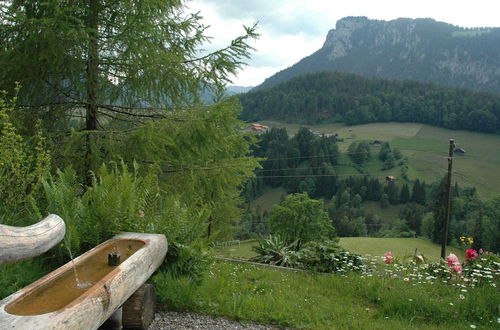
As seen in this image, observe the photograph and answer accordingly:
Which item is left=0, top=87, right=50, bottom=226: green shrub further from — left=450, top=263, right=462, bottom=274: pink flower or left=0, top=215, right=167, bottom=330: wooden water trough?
left=450, top=263, right=462, bottom=274: pink flower

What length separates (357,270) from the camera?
6754 millimetres

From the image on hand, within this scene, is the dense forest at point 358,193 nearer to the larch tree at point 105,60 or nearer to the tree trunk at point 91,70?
the larch tree at point 105,60

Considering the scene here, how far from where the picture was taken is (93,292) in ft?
8.67

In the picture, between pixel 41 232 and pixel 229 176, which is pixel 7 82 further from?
pixel 41 232

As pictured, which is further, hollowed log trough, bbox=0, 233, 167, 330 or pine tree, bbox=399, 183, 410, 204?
pine tree, bbox=399, 183, 410, 204

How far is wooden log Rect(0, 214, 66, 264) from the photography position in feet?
7.12

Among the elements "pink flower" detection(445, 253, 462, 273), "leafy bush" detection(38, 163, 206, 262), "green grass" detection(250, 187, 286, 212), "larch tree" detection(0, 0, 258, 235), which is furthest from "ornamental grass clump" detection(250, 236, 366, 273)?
"green grass" detection(250, 187, 286, 212)

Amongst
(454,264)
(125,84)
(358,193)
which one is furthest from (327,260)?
(358,193)

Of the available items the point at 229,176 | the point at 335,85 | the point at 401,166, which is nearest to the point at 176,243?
the point at 229,176

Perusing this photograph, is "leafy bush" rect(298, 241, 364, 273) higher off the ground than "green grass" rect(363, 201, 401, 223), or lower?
higher

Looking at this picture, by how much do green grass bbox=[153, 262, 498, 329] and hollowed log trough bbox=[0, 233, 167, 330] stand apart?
24.0 inches

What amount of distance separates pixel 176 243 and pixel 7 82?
4.23 m

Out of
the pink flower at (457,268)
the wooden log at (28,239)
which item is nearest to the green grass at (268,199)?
the pink flower at (457,268)

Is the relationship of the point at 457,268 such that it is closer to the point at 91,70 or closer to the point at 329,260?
the point at 329,260
